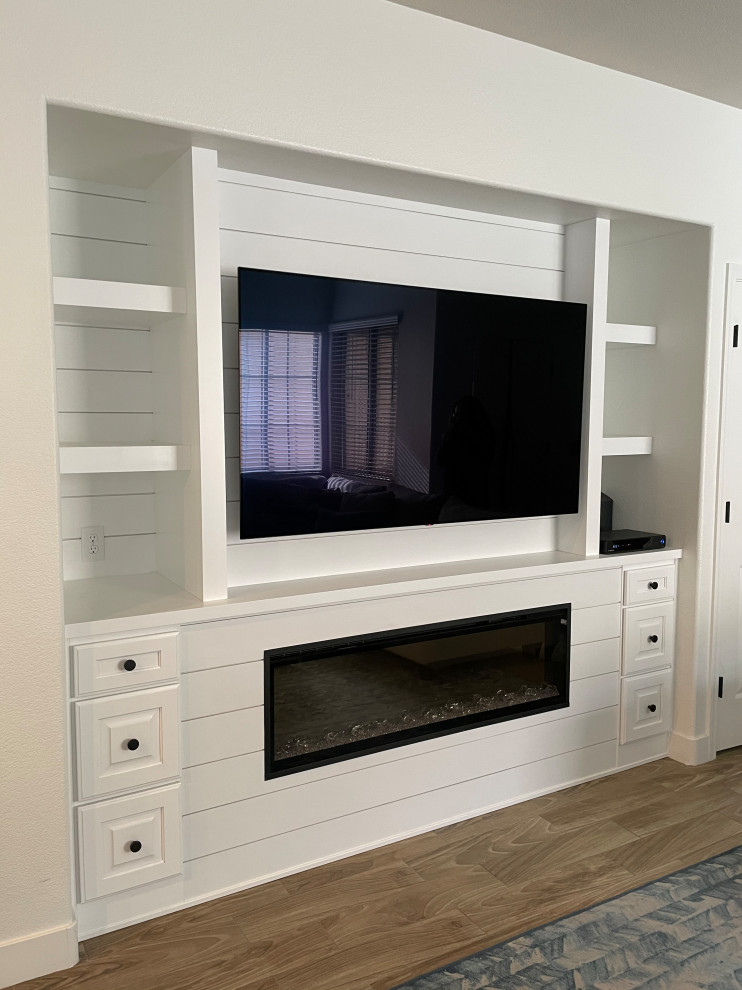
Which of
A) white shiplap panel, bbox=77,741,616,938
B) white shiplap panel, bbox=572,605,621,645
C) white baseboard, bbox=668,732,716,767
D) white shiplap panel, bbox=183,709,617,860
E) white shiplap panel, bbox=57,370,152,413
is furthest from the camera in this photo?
white baseboard, bbox=668,732,716,767

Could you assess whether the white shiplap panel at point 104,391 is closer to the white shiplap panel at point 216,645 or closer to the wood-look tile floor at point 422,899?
the white shiplap panel at point 216,645

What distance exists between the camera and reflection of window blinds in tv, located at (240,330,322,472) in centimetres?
253

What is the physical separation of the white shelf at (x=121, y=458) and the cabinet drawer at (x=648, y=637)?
1954mm

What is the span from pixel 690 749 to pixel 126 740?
2.41m

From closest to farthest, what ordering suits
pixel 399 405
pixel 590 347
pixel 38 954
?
1. pixel 38 954
2. pixel 399 405
3. pixel 590 347

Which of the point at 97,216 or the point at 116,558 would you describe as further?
the point at 116,558

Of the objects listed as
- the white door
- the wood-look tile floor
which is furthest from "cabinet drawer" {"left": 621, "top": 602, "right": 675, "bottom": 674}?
the wood-look tile floor

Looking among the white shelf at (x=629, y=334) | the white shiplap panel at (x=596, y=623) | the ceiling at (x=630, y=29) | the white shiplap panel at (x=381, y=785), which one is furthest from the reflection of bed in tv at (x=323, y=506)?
the ceiling at (x=630, y=29)

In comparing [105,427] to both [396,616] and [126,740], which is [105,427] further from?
[396,616]

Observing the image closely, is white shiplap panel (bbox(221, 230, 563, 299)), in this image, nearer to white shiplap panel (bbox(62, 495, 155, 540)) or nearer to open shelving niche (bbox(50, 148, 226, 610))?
open shelving niche (bbox(50, 148, 226, 610))

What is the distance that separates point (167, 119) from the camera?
2150 mm

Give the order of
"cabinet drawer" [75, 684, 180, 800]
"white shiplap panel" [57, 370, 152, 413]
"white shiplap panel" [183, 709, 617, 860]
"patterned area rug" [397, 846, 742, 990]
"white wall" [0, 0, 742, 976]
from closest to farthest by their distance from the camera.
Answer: "white wall" [0, 0, 742, 976], "patterned area rug" [397, 846, 742, 990], "cabinet drawer" [75, 684, 180, 800], "white shiplap panel" [183, 709, 617, 860], "white shiplap panel" [57, 370, 152, 413]

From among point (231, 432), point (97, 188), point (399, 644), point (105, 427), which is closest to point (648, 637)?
point (399, 644)

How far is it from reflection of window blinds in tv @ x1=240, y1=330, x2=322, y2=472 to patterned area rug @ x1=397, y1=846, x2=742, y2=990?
153 centimetres
